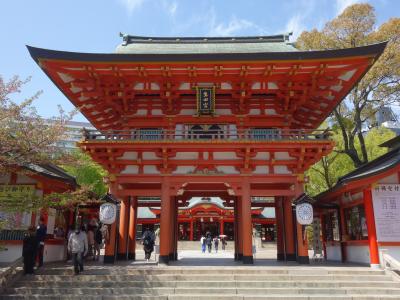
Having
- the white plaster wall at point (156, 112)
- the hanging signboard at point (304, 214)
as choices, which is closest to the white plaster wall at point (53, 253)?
the white plaster wall at point (156, 112)

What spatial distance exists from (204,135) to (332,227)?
881 centimetres

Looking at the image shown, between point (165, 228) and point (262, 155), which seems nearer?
point (165, 228)

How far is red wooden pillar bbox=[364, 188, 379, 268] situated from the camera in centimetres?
1208

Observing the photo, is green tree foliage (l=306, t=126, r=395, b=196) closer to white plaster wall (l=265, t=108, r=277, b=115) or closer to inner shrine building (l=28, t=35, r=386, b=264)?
inner shrine building (l=28, t=35, r=386, b=264)

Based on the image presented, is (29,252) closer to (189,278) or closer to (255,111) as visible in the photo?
(189,278)

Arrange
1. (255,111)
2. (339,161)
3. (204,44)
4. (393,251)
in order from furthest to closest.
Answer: (339,161) < (204,44) < (255,111) < (393,251)

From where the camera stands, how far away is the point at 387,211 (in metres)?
12.5

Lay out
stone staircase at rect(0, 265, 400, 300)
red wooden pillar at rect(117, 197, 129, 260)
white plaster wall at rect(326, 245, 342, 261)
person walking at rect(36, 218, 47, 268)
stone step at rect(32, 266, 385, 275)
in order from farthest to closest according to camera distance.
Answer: white plaster wall at rect(326, 245, 342, 261)
red wooden pillar at rect(117, 197, 129, 260)
person walking at rect(36, 218, 47, 268)
stone step at rect(32, 266, 385, 275)
stone staircase at rect(0, 265, 400, 300)

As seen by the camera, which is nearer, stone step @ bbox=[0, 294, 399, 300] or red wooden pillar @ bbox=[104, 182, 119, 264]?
stone step @ bbox=[0, 294, 399, 300]

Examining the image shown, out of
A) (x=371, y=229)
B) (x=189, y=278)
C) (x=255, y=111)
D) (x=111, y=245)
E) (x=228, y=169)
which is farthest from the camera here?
(x=255, y=111)

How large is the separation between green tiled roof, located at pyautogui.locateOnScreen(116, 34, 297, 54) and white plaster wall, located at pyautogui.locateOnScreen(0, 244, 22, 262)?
1060cm

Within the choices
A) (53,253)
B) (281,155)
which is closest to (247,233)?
(281,155)

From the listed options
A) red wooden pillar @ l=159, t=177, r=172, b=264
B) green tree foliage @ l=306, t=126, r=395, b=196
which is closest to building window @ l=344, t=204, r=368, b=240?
red wooden pillar @ l=159, t=177, r=172, b=264

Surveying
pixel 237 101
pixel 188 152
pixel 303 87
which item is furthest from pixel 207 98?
pixel 303 87
